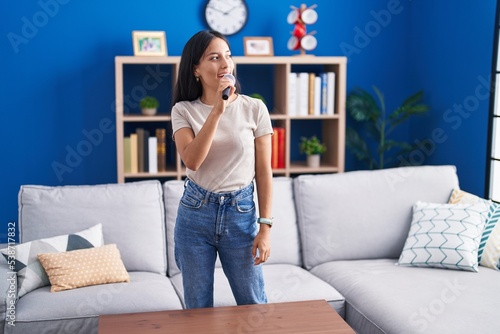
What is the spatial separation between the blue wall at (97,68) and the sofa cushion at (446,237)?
2.72 ft

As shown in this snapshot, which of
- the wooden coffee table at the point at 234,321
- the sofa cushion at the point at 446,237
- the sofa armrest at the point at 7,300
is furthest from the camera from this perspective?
the sofa cushion at the point at 446,237

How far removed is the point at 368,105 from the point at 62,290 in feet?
7.82

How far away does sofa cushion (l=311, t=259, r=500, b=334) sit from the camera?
7.86 ft

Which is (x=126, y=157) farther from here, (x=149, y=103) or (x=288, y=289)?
(x=288, y=289)

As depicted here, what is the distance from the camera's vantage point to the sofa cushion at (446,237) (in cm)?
299

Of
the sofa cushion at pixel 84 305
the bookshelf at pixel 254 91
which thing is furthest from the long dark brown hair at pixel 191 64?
the bookshelf at pixel 254 91

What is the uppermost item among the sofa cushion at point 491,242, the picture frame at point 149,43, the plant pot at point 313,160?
the picture frame at point 149,43

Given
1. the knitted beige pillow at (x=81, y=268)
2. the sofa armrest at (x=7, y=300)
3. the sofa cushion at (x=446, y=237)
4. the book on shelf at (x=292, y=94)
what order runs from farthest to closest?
1. the book on shelf at (x=292, y=94)
2. the sofa cushion at (x=446, y=237)
3. the knitted beige pillow at (x=81, y=268)
4. the sofa armrest at (x=7, y=300)

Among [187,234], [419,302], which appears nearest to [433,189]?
[419,302]

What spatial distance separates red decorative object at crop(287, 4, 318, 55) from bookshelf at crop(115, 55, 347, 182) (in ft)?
0.30

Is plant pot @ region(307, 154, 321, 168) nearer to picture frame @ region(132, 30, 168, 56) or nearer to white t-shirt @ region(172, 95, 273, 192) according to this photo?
picture frame @ region(132, 30, 168, 56)

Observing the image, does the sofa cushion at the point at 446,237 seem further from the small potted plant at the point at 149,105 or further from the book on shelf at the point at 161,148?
the small potted plant at the point at 149,105

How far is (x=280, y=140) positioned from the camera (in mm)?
→ 4242

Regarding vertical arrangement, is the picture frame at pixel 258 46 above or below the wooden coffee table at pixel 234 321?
above
